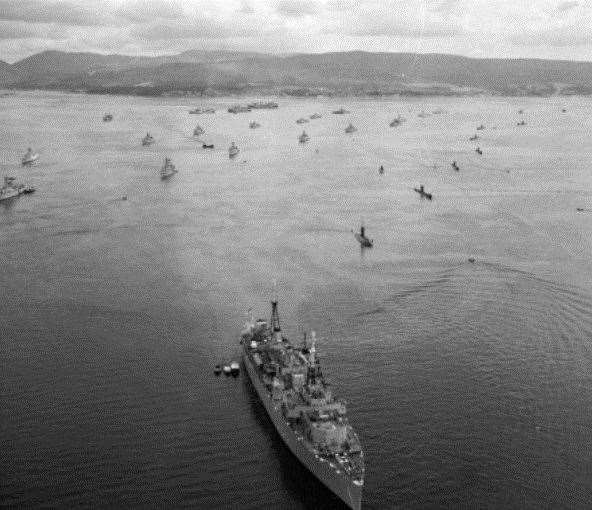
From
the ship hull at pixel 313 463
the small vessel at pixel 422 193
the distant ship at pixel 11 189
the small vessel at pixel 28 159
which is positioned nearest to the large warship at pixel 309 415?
the ship hull at pixel 313 463

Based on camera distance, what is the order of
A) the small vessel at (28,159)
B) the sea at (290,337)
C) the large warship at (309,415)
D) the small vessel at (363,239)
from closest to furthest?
1. the large warship at (309,415)
2. the sea at (290,337)
3. the small vessel at (363,239)
4. the small vessel at (28,159)

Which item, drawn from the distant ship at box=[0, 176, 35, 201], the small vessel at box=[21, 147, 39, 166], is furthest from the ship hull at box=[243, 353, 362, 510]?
the small vessel at box=[21, 147, 39, 166]

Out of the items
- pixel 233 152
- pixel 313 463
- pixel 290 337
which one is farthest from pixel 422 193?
pixel 313 463

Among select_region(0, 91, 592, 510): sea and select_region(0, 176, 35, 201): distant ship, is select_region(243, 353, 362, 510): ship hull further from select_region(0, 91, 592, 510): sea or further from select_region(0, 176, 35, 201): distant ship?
select_region(0, 176, 35, 201): distant ship

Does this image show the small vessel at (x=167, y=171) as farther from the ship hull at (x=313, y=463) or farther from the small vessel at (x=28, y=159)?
the ship hull at (x=313, y=463)

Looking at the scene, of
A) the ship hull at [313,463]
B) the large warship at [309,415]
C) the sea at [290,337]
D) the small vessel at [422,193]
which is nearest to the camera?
the ship hull at [313,463]

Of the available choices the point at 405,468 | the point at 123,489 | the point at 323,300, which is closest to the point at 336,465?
the point at 405,468
